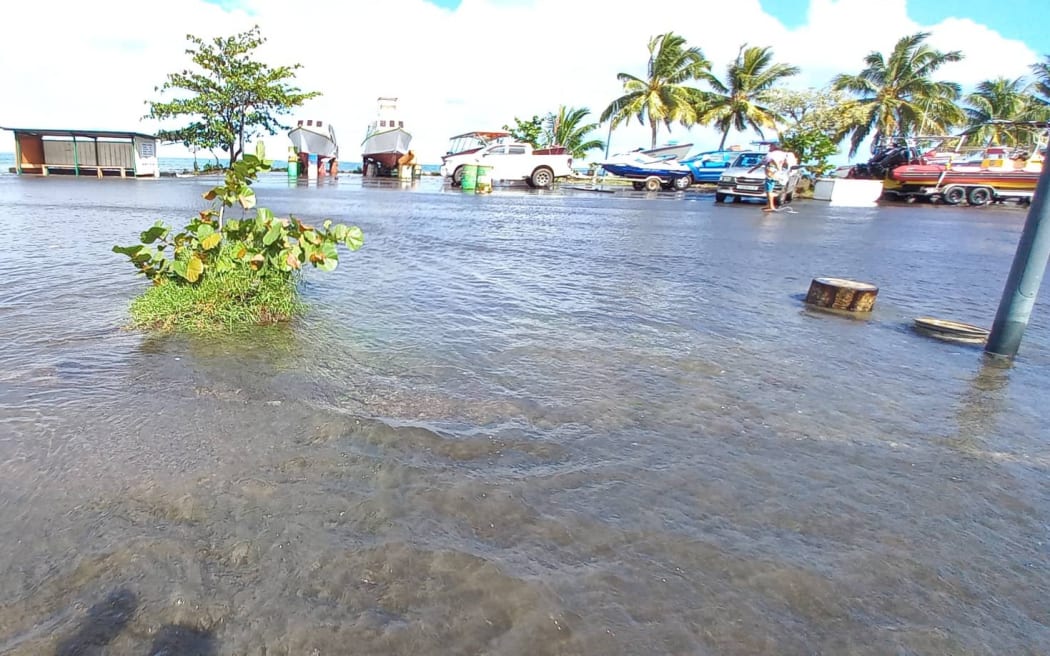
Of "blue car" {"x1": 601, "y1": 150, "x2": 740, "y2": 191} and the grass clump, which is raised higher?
"blue car" {"x1": 601, "y1": 150, "x2": 740, "y2": 191}

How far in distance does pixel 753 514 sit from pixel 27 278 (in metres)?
7.29

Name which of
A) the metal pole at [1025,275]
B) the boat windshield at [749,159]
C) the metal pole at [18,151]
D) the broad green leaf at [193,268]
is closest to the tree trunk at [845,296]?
the metal pole at [1025,275]

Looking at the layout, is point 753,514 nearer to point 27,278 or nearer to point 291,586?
point 291,586

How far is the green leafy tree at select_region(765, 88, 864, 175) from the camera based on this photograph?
1248 inches

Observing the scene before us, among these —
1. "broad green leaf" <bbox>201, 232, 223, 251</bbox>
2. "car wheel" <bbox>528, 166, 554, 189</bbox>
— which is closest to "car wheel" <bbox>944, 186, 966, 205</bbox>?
"car wheel" <bbox>528, 166, 554, 189</bbox>

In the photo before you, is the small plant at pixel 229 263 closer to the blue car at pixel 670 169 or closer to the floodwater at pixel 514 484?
the floodwater at pixel 514 484

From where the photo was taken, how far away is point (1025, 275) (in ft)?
14.6

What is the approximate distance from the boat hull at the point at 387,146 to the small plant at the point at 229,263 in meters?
31.9

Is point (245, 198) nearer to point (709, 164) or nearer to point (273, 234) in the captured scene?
point (273, 234)

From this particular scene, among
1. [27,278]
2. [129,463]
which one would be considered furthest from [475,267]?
[129,463]

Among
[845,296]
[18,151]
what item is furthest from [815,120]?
[18,151]

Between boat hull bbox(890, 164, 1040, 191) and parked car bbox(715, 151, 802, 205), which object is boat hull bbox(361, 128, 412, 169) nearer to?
parked car bbox(715, 151, 802, 205)

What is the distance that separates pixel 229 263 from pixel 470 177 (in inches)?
899

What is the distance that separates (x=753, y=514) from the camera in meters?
2.49
